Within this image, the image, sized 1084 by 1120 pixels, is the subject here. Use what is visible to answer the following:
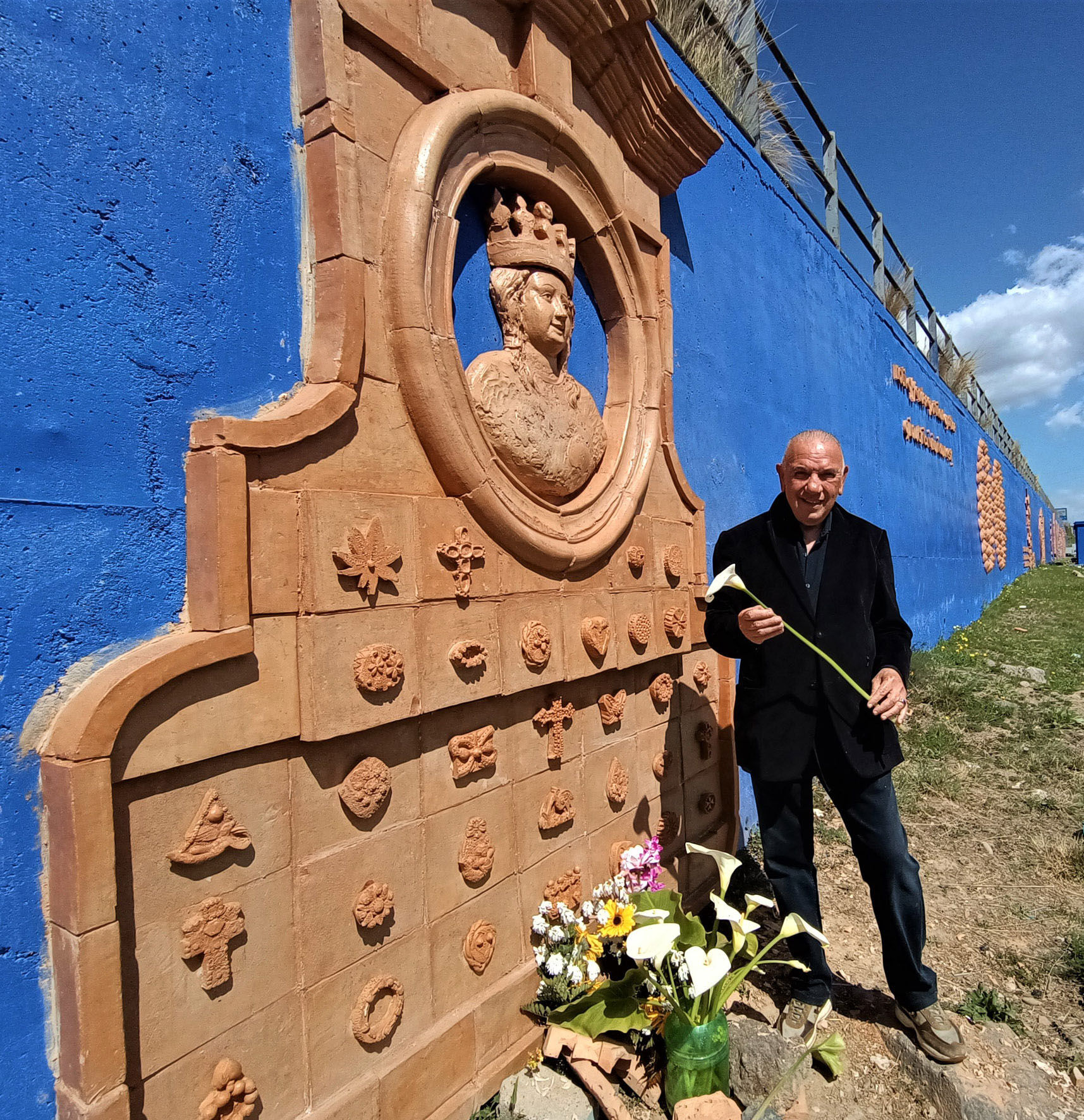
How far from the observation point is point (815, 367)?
565cm

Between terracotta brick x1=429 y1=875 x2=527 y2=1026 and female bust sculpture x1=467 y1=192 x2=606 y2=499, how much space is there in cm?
135

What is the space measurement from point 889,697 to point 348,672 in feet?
5.66

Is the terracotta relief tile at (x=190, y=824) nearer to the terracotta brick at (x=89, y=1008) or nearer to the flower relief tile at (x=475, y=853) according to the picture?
the terracotta brick at (x=89, y=1008)

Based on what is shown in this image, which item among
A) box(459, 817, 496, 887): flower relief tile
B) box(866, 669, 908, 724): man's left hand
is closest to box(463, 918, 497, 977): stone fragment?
box(459, 817, 496, 887): flower relief tile

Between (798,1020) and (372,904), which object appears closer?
(372,904)

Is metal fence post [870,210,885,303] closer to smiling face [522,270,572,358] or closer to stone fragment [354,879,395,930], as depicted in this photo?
smiling face [522,270,572,358]

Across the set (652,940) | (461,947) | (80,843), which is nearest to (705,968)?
(652,940)

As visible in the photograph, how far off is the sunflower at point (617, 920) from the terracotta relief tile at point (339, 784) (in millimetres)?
936

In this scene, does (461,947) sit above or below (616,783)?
below

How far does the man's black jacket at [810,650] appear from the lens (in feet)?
8.14

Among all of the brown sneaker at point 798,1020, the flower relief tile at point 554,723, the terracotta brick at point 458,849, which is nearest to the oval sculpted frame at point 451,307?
the flower relief tile at point 554,723

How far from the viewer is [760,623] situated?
239cm

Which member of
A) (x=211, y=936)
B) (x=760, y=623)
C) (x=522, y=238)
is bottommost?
(x=211, y=936)

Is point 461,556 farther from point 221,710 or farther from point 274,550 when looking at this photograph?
point 221,710
